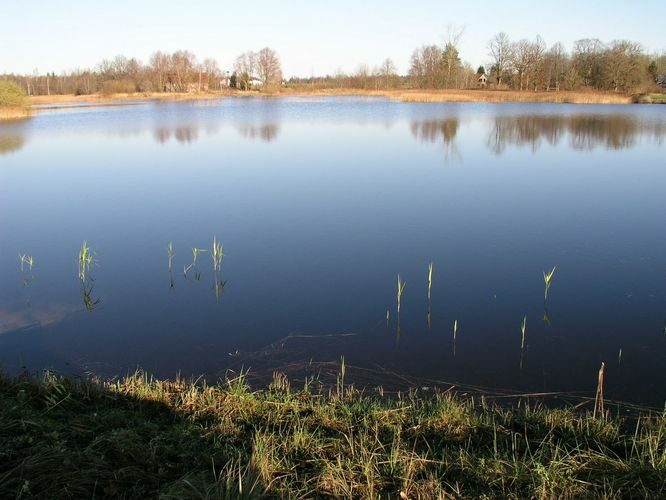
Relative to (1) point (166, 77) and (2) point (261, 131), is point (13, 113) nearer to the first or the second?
(2) point (261, 131)

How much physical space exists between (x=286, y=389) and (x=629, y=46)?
48.7 metres

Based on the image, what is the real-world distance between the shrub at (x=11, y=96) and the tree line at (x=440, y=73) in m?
21.5

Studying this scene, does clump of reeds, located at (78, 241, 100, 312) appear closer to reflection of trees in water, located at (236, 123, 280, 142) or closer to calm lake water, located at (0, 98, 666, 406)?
calm lake water, located at (0, 98, 666, 406)

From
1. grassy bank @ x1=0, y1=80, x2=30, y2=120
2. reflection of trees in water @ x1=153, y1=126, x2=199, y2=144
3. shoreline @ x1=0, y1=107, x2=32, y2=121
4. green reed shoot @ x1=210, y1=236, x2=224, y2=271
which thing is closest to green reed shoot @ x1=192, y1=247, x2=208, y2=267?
green reed shoot @ x1=210, y1=236, x2=224, y2=271

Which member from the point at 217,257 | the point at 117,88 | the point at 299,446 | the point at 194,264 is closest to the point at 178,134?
the point at 217,257

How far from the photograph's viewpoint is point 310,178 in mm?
10570

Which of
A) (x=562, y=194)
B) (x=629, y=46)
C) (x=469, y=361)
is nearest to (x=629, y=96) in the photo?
(x=629, y=46)

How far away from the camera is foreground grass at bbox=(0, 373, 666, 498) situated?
2240mm

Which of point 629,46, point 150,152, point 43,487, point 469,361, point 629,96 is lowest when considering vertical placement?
point 469,361

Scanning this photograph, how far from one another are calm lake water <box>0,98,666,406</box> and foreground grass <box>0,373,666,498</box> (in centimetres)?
64

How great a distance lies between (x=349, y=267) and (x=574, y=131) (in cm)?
1435

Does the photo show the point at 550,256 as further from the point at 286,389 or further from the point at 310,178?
the point at 310,178

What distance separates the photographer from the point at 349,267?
5.87 metres

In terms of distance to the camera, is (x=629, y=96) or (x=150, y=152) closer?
(x=150, y=152)
